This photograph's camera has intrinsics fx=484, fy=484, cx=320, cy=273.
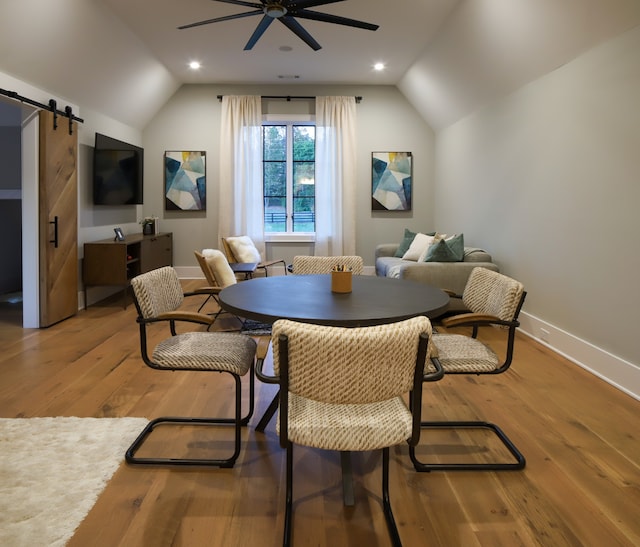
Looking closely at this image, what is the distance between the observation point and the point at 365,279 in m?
2.72

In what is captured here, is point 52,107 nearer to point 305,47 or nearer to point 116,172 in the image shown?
point 116,172

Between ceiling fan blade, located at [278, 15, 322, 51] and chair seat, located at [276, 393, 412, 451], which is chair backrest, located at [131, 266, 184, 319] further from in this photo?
ceiling fan blade, located at [278, 15, 322, 51]

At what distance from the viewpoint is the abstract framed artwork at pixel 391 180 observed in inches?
300

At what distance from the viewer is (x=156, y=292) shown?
238cm

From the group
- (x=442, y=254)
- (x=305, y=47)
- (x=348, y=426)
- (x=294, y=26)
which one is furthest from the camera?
(x=305, y=47)

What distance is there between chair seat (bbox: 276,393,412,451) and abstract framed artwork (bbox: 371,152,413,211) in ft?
20.3

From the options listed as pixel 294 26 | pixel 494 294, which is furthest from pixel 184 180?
pixel 494 294

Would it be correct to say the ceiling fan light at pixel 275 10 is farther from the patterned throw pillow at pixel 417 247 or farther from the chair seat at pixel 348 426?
the patterned throw pillow at pixel 417 247

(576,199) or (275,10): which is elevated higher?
(275,10)

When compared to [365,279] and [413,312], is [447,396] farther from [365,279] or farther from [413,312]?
[413,312]

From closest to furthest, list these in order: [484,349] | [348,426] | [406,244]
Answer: [348,426] → [484,349] → [406,244]

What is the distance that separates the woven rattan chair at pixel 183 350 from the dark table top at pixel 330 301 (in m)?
0.26

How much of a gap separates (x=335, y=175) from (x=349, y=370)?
21.1ft

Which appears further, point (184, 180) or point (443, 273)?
point (184, 180)
